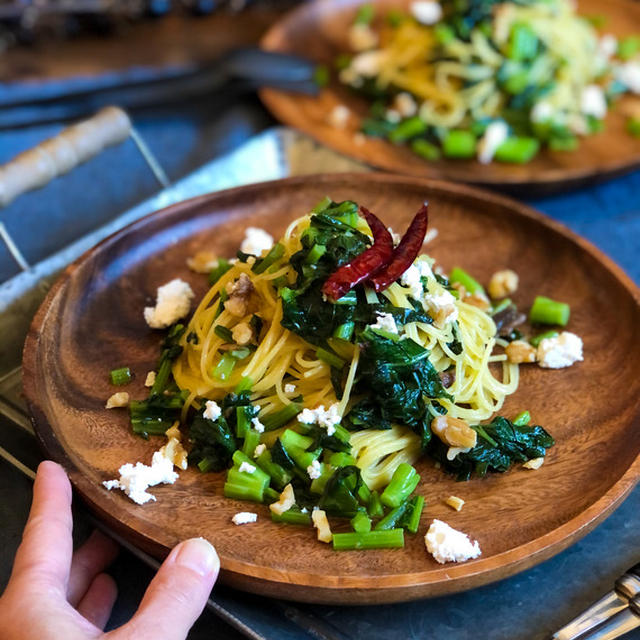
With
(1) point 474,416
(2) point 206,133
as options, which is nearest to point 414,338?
(1) point 474,416

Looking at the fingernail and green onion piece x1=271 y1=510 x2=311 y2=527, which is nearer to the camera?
the fingernail

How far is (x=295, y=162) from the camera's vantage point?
4.02 m

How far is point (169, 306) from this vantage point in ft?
9.08

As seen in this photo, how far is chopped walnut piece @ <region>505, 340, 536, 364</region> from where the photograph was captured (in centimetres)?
269

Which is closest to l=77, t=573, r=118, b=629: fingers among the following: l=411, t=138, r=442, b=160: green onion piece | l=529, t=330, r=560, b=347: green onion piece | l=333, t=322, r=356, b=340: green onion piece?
l=333, t=322, r=356, b=340: green onion piece

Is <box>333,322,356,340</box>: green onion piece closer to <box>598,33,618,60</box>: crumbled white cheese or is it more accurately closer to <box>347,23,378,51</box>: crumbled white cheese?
<box>347,23,378,51</box>: crumbled white cheese

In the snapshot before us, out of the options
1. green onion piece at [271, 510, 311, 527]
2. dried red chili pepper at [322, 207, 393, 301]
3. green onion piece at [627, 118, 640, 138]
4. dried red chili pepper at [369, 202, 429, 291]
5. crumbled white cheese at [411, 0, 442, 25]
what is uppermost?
dried red chili pepper at [322, 207, 393, 301]

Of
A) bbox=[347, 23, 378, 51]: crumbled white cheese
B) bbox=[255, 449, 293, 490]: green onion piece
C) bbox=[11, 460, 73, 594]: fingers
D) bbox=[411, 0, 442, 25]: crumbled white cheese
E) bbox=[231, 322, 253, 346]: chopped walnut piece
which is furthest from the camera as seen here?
bbox=[347, 23, 378, 51]: crumbled white cheese

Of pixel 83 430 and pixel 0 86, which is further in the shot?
pixel 0 86

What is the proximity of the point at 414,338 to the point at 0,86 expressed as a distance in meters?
3.54

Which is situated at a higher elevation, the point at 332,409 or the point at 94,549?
the point at 332,409

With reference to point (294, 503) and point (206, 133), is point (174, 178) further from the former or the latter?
point (294, 503)

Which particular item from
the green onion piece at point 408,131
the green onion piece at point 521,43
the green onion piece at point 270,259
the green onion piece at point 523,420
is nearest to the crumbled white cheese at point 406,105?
the green onion piece at point 408,131

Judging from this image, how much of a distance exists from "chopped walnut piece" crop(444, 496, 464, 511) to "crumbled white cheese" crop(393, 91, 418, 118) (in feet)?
8.84
